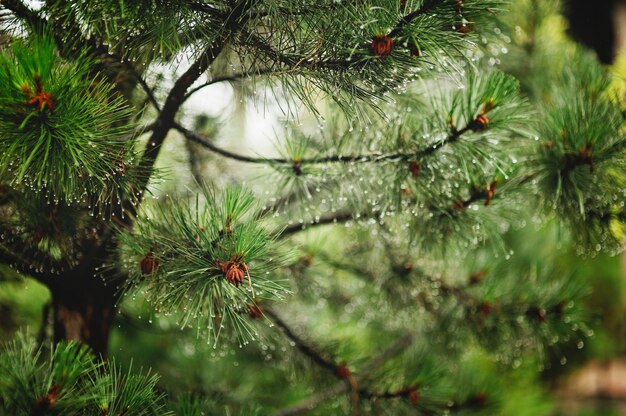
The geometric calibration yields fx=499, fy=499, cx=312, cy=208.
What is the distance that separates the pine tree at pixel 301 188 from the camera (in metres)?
0.56

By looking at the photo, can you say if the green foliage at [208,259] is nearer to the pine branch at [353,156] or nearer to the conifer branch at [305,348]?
the pine branch at [353,156]

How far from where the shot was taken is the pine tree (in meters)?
0.56

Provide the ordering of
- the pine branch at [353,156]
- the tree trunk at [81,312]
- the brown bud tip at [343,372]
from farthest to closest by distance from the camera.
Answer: the brown bud tip at [343,372] < the tree trunk at [81,312] < the pine branch at [353,156]

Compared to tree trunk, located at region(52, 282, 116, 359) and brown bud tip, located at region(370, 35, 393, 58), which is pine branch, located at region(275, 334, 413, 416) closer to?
tree trunk, located at region(52, 282, 116, 359)

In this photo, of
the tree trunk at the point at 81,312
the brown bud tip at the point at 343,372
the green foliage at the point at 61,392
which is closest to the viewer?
the green foliage at the point at 61,392

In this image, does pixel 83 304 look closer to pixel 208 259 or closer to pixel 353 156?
pixel 208 259

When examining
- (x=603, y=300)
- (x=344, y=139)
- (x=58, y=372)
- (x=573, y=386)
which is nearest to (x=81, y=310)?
(x=58, y=372)

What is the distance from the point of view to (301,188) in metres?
0.77

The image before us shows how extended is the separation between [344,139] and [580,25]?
1.15 meters

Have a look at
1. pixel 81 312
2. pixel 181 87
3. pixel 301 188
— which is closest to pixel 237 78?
pixel 181 87

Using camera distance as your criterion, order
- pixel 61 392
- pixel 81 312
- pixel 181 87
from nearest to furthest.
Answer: pixel 61 392 < pixel 181 87 < pixel 81 312

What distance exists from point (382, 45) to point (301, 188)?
0.27 m

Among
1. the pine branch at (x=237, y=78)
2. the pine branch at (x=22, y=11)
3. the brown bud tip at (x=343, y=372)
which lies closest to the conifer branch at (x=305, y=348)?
the brown bud tip at (x=343, y=372)

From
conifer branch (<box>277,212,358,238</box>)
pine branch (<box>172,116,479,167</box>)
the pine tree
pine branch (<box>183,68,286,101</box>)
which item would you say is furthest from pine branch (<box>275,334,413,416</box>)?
pine branch (<box>183,68,286,101</box>)
